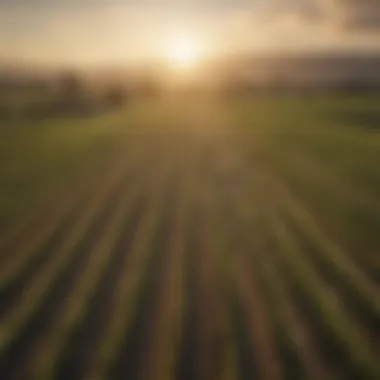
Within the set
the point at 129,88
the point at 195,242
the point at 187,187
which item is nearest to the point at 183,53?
the point at 129,88

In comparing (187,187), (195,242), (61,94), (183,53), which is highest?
(183,53)

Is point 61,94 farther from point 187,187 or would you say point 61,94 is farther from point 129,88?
point 187,187

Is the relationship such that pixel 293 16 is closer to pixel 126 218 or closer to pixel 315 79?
pixel 315 79

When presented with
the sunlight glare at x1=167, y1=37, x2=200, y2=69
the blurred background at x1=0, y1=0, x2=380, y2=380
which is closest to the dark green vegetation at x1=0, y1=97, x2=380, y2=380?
the blurred background at x1=0, y1=0, x2=380, y2=380

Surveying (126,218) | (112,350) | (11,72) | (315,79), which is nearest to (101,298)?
(112,350)

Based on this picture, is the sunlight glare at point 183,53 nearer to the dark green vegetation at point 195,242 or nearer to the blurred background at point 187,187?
the blurred background at point 187,187

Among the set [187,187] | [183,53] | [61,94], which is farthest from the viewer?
[61,94]

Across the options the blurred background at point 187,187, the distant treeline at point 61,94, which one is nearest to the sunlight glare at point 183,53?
the blurred background at point 187,187

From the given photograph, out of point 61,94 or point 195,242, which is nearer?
point 195,242

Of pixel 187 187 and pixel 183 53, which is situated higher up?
pixel 183 53
